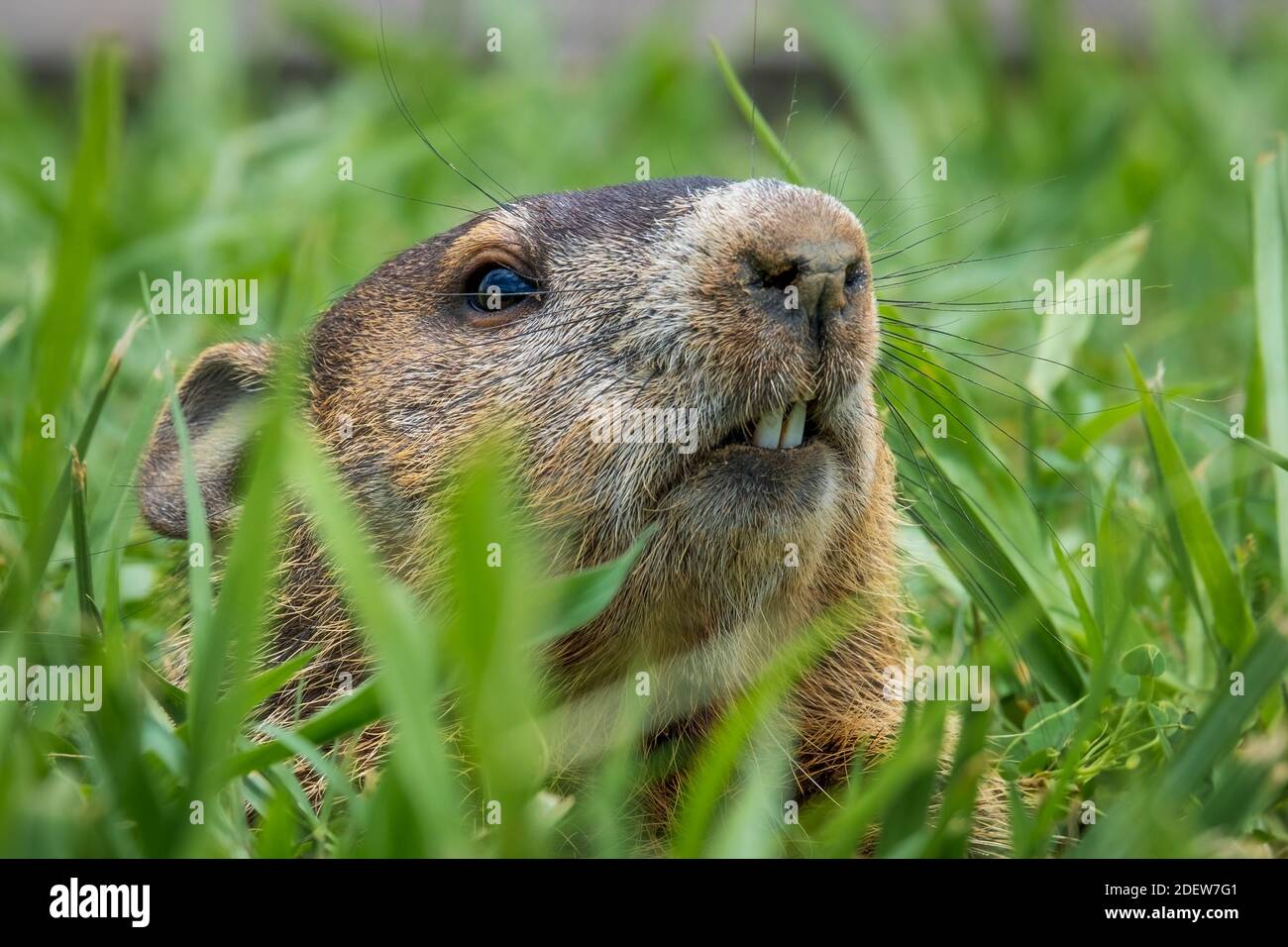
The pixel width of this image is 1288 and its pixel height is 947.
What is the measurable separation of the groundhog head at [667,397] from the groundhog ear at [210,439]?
0.42 m

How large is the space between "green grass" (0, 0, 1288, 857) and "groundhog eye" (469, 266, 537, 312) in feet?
2.11

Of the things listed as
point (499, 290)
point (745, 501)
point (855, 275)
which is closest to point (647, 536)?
point (745, 501)

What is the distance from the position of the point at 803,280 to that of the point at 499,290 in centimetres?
97

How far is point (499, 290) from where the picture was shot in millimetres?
3898

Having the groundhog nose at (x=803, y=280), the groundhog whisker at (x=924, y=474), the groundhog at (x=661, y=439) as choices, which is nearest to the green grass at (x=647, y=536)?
the groundhog whisker at (x=924, y=474)

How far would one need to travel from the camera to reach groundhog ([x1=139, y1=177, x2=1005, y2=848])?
3.29 metres

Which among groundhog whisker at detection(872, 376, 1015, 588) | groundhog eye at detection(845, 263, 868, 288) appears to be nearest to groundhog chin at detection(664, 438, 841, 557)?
groundhog eye at detection(845, 263, 868, 288)

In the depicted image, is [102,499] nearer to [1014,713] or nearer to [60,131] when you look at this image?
[1014,713]

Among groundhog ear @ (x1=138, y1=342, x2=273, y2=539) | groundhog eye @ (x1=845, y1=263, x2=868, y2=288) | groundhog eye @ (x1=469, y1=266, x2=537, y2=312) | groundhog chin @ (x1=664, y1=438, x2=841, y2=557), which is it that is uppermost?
groundhog eye @ (x1=469, y1=266, x2=537, y2=312)

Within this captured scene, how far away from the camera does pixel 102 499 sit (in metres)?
3.84

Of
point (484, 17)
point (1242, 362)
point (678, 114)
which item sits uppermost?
point (484, 17)

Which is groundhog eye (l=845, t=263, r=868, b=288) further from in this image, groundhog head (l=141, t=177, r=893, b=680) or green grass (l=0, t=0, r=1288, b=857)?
green grass (l=0, t=0, r=1288, b=857)

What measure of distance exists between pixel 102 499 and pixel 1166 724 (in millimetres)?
2812
